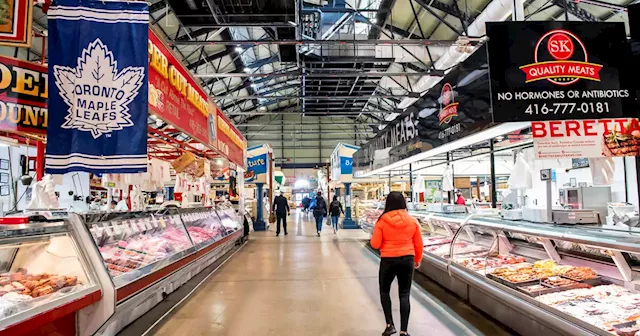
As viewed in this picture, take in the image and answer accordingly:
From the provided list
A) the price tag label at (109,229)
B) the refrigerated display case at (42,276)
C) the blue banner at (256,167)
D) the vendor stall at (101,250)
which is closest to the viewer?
the refrigerated display case at (42,276)

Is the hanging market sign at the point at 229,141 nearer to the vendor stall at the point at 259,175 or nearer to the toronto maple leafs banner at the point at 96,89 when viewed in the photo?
the vendor stall at the point at 259,175

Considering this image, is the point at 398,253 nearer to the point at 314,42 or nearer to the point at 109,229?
the point at 109,229

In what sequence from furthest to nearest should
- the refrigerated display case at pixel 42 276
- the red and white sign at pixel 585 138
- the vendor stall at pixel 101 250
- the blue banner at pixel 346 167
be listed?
1. the blue banner at pixel 346 167
2. the red and white sign at pixel 585 138
3. the vendor stall at pixel 101 250
4. the refrigerated display case at pixel 42 276

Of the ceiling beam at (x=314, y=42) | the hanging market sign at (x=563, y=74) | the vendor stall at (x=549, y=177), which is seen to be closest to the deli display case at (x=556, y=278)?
the vendor stall at (x=549, y=177)

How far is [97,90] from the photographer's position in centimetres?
367

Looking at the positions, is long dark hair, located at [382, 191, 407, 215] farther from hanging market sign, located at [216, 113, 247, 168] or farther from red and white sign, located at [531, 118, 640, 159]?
hanging market sign, located at [216, 113, 247, 168]

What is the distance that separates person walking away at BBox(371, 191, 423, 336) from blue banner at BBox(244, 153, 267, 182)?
42.6ft

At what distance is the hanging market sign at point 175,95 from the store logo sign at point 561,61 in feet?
12.8

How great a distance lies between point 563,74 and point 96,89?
4330 millimetres

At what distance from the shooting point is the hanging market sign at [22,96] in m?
3.98

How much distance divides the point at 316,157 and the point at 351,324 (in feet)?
99.9

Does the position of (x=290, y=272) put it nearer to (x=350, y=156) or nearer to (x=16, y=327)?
(x=16, y=327)

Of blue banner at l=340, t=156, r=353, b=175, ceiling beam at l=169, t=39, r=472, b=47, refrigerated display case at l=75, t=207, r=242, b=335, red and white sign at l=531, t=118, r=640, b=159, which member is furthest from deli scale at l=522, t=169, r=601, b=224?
blue banner at l=340, t=156, r=353, b=175

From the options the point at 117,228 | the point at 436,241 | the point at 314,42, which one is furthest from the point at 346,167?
the point at 117,228
